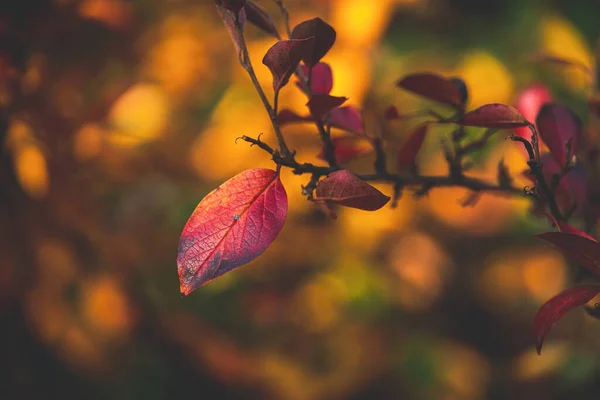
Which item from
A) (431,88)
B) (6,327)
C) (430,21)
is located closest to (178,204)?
(6,327)

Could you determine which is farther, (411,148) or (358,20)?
(358,20)

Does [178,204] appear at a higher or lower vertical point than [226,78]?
lower

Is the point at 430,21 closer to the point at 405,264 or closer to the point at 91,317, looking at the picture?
the point at 405,264

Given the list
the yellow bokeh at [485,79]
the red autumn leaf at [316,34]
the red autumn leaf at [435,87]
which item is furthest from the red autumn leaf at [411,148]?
the yellow bokeh at [485,79]

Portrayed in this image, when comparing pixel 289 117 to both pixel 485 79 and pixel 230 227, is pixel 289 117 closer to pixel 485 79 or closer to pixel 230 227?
pixel 230 227

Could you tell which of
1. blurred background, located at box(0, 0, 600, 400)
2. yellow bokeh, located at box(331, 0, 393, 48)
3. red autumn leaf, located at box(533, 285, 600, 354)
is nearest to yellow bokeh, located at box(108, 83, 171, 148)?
blurred background, located at box(0, 0, 600, 400)

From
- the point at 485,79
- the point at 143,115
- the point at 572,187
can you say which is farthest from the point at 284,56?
the point at 485,79
